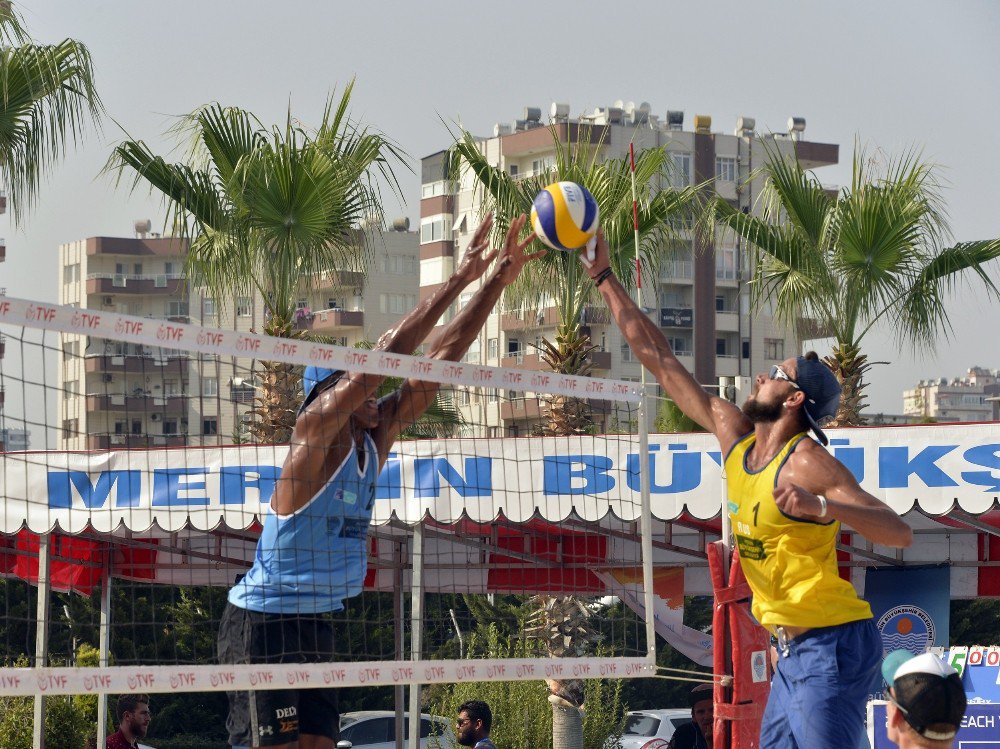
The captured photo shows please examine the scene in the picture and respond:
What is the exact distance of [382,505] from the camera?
1030 centimetres

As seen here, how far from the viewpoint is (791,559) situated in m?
5.34

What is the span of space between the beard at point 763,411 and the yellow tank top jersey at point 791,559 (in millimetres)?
128

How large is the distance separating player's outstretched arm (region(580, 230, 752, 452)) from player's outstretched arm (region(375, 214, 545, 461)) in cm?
35

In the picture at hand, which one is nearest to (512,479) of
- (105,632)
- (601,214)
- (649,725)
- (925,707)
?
(105,632)

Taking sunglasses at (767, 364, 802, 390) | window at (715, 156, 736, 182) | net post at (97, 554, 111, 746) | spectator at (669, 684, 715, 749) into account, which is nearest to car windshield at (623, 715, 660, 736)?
net post at (97, 554, 111, 746)

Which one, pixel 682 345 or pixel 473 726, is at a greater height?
pixel 682 345

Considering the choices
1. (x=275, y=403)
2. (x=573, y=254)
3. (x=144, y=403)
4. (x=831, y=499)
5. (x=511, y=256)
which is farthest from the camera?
(x=144, y=403)

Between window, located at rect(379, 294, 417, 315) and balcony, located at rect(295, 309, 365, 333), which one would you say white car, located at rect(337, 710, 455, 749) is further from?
window, located at rect(379, 294, 417, 315)

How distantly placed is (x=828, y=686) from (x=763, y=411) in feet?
3.57

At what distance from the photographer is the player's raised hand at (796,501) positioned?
15.6ft

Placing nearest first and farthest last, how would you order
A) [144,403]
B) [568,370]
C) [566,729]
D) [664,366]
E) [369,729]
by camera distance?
[664,366] → [566,729] → [568,370] → [369,729] → [144,403]

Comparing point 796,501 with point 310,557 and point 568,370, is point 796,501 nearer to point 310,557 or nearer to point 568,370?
point 310,557

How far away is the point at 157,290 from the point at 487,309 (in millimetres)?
99892

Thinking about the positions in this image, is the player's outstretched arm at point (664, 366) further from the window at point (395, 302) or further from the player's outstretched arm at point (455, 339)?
the window at point (395, 302)
